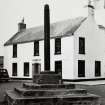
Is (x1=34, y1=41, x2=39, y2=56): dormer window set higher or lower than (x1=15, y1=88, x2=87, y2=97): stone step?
higher

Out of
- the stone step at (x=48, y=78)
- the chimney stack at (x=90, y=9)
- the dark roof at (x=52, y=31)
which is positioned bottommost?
the stone step at (x=48, y=78)

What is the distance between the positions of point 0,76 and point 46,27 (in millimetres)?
17053

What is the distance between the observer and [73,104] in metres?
8.34

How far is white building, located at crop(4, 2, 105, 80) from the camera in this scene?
26391mm

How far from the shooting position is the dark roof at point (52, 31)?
27.4 metres

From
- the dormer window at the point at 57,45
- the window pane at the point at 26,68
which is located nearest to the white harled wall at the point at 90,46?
the dormer window at the point at 57,45

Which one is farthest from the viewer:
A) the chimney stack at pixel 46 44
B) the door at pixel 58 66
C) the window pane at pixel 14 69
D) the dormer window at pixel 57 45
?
the window pane at pixel 14 69

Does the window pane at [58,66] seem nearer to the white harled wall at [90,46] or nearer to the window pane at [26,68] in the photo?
the white harled wall at [90,46]

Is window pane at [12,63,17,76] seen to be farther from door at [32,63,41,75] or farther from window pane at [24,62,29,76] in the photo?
door at [32,63,41,75]

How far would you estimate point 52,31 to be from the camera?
98.0 feet

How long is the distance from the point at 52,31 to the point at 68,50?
4517 millimetres

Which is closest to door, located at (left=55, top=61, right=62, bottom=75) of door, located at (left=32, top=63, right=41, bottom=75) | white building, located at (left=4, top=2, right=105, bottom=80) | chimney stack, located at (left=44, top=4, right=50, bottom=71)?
white building, located at (left=4, top=2, right=105, bottom=80)

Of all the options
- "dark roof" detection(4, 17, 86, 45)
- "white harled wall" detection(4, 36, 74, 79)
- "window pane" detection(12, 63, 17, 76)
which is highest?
"dark roof" detection(4, 17, 86, 45)

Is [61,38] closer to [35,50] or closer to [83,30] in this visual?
[83,30]
